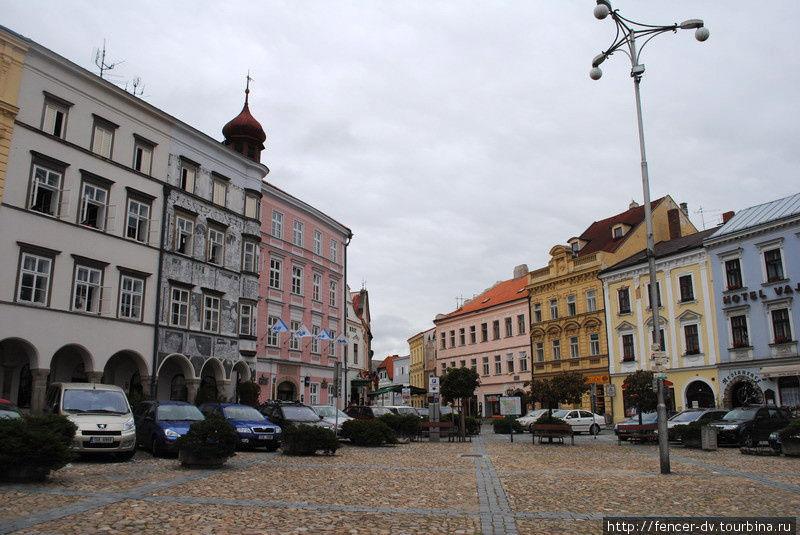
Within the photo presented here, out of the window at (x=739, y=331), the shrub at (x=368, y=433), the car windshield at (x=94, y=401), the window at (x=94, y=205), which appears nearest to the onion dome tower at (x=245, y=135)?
the window at (x=94, y=205)

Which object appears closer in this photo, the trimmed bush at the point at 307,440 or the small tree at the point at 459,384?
the trimmed bush at the point at 307,440

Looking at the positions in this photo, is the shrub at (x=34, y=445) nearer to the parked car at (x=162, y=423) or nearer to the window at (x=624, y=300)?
the parked car at (x=162, y=423)

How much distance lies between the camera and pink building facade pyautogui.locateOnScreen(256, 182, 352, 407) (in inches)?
1489

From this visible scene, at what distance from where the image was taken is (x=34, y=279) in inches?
922

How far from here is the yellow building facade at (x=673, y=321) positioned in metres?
40.0

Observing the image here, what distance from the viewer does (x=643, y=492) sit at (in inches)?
456

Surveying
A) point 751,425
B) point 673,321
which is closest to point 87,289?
point 751,425

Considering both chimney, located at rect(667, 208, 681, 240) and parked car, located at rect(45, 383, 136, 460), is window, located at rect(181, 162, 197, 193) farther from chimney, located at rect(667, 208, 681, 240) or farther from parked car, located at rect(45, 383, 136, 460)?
chimney, located at rect(667, 208, 681, 240)

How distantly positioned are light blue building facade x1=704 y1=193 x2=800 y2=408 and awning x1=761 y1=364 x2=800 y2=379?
4 centimetres

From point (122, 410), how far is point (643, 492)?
44.1 feet

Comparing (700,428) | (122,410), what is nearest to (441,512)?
(122,410)

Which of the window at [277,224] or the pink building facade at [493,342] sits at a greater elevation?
the window at [277,224]

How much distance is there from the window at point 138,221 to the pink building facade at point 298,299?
9770mm

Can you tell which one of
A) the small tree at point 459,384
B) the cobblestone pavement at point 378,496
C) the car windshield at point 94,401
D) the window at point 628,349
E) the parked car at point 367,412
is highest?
the window at point 628,349
